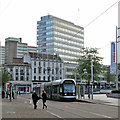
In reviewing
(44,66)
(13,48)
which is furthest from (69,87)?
(13,48)

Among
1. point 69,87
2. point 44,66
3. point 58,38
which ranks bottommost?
point 69,87

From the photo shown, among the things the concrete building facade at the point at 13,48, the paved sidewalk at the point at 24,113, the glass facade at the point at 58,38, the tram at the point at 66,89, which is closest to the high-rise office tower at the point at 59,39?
the glass facade at the point at 58,38

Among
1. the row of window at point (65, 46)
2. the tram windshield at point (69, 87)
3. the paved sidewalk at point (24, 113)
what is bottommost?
the paved sidewalk at point (24, 113)

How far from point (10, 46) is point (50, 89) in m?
130

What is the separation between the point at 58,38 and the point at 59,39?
953 millimetres

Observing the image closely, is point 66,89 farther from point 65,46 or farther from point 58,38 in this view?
point 65,46

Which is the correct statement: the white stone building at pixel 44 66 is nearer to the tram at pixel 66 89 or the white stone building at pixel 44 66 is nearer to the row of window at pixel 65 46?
the row of window at pixel 65 46

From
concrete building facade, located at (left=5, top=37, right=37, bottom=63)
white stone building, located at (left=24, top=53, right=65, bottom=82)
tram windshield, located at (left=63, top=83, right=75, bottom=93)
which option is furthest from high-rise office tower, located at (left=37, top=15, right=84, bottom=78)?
tram windshield, located at (left=63, top=83, right=75, bottom=93)

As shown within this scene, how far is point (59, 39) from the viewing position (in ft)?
427

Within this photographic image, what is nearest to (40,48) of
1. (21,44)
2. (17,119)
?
(21,44)

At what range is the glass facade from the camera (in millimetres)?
127562

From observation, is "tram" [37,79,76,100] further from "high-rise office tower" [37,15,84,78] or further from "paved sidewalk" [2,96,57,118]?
"high-rise office tower" [37,15,84,78]

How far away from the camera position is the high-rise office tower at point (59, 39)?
127 meters

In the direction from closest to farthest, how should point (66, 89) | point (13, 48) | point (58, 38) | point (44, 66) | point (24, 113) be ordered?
1. point (24, 113)
2. point (66, 89)
3. point (44, 66)
4. point (58, 38)
5. point (13, 48)
